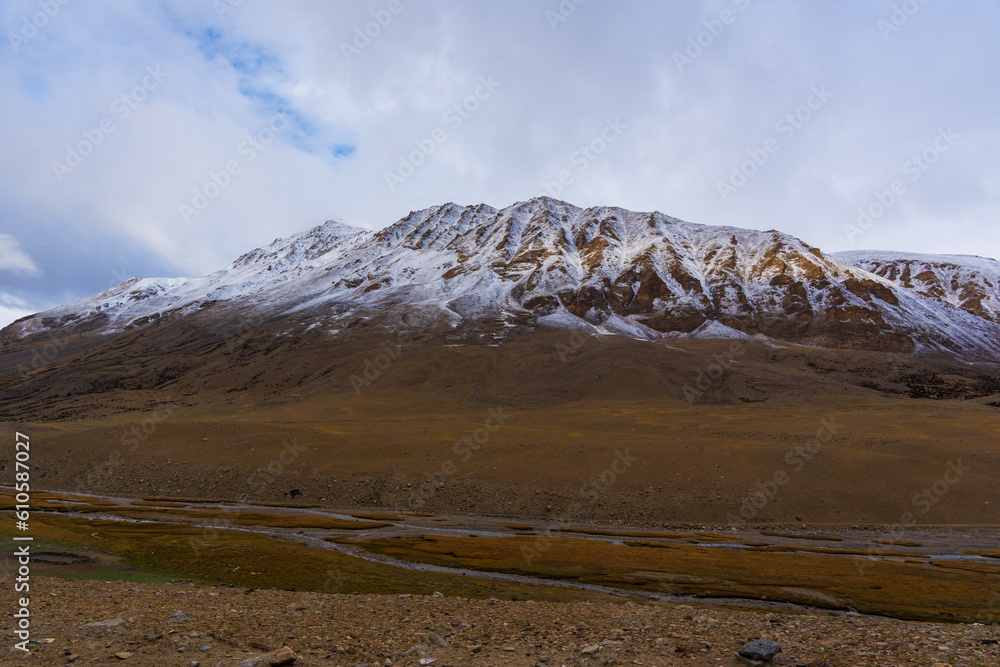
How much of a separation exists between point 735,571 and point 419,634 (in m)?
27.1

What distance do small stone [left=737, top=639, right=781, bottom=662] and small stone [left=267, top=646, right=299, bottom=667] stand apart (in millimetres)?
13264

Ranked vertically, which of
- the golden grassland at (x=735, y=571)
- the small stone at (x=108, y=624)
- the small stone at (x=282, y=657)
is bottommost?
the golden grassland at (x=735, y=571)

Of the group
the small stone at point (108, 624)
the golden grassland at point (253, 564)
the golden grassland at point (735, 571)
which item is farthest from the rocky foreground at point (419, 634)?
the golden grassland at point (735, 571)

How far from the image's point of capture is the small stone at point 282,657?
15.3 metres

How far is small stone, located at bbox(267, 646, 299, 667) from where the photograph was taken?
15322 mm

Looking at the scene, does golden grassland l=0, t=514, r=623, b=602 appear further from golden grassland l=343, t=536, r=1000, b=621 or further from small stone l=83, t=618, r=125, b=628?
small stone l=83, t=618, r=125, b=628

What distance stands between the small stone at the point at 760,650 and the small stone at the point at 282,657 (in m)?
13.3

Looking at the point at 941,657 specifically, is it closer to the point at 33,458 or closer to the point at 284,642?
the point at 284,642

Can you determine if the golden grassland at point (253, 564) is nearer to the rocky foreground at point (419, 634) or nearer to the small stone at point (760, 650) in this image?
the rocky foreground at point (419, 634)

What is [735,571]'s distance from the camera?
38.2 meters

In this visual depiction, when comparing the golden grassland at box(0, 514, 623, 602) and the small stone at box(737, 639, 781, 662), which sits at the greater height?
the golden grassland at box(0, 514, 623, 602)

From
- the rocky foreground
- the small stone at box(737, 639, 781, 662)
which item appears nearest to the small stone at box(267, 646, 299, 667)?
the rocky foreground

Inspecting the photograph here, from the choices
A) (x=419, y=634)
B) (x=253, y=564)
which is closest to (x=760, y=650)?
(x=419, y=634)

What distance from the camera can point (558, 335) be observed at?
617ft
